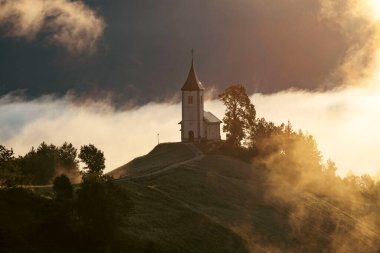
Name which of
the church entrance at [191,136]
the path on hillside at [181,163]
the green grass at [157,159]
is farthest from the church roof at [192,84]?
the path on hillside at [181,163]

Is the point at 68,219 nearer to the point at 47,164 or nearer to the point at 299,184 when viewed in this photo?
the point at 47,164

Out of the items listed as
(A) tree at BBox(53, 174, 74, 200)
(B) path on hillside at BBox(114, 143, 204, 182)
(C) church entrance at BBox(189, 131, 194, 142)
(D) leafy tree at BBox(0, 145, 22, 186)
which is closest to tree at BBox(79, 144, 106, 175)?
(B) path on hillside at BBox(114, 143, 204, 182)

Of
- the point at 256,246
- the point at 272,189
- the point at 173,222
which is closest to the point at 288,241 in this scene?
the point at 256,246

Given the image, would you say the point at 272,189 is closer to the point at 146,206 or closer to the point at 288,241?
the point at 288,241

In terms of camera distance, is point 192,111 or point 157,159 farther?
point 192,111

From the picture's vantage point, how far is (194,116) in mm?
152000

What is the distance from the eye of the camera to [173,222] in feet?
289

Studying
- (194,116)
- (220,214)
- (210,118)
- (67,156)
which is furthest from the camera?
(210,118)

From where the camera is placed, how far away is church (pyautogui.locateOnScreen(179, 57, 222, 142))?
15188cm

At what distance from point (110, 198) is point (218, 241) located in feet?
58.5

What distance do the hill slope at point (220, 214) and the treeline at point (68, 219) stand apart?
4.14 meters

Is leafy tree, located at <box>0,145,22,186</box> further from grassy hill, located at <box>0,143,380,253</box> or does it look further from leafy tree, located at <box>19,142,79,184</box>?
leafy tree, located at <box>19,142,79,184</box>

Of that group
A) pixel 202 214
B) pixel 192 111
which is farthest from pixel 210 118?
pixel 202 214

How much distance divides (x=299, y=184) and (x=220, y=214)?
4371 cm
